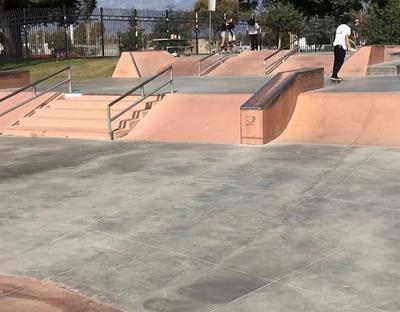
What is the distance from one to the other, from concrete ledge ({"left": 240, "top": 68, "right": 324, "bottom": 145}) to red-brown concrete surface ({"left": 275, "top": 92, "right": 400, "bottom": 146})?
21cm

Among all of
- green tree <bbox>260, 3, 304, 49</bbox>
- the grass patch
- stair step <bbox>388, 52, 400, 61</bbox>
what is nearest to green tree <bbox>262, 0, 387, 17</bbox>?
green tree <bbox>260, 3, 304, 49</bbox>

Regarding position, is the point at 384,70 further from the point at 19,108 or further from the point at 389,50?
the point at 19,108

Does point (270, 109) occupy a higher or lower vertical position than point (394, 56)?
lower

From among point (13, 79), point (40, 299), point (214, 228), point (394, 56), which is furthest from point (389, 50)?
point (40, 299)

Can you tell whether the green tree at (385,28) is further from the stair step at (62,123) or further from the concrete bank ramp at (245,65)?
the stair step at (62,123)

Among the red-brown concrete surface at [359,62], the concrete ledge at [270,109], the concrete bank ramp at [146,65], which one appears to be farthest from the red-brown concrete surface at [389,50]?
the concrete ledge at [270,109]

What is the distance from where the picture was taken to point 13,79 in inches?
711

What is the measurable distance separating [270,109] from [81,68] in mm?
14347

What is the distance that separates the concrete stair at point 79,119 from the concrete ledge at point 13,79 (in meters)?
3.67

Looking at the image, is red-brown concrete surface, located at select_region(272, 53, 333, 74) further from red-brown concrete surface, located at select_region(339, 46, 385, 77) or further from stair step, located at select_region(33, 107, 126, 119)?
stair step, located at select_region(33, 107, 126, 119)

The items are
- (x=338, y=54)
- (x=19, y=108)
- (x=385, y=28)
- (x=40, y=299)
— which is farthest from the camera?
(x=385, y=28)

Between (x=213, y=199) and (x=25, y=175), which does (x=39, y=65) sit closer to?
(x=25, y=175)

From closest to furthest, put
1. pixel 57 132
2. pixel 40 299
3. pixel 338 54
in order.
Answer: pixel 40 299 → pixel 57 132 → pixel 338 54

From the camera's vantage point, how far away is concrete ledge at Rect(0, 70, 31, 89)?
17.8 metres
